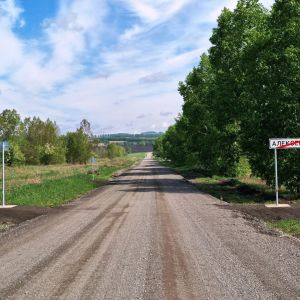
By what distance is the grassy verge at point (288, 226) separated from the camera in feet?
43.4

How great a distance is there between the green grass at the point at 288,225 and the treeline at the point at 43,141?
282ft

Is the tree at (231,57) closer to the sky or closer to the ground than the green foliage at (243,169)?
closer to the sky

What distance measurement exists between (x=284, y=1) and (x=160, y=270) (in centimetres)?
2156

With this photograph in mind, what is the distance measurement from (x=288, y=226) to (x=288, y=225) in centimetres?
16

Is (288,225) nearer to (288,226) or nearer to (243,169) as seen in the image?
(288,226)

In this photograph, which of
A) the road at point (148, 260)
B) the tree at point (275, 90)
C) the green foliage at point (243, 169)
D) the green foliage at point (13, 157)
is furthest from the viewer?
the green foliage at point (13, 157)

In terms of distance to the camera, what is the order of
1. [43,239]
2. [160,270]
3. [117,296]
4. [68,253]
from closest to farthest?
[117,296] → [160,270] → [68,253] → [43,239]

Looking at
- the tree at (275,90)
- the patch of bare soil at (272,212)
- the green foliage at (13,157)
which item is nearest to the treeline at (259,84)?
the tree at (275,90)

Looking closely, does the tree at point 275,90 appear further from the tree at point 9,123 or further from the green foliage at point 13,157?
the tree at point 9,123

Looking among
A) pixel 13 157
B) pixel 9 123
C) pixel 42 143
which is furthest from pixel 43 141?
pixel 13 157

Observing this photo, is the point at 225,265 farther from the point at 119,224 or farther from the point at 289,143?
the point at 289,143

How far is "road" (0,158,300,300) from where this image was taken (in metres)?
7.00

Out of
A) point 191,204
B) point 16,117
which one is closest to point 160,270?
point 191,204

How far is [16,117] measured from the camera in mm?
104625
